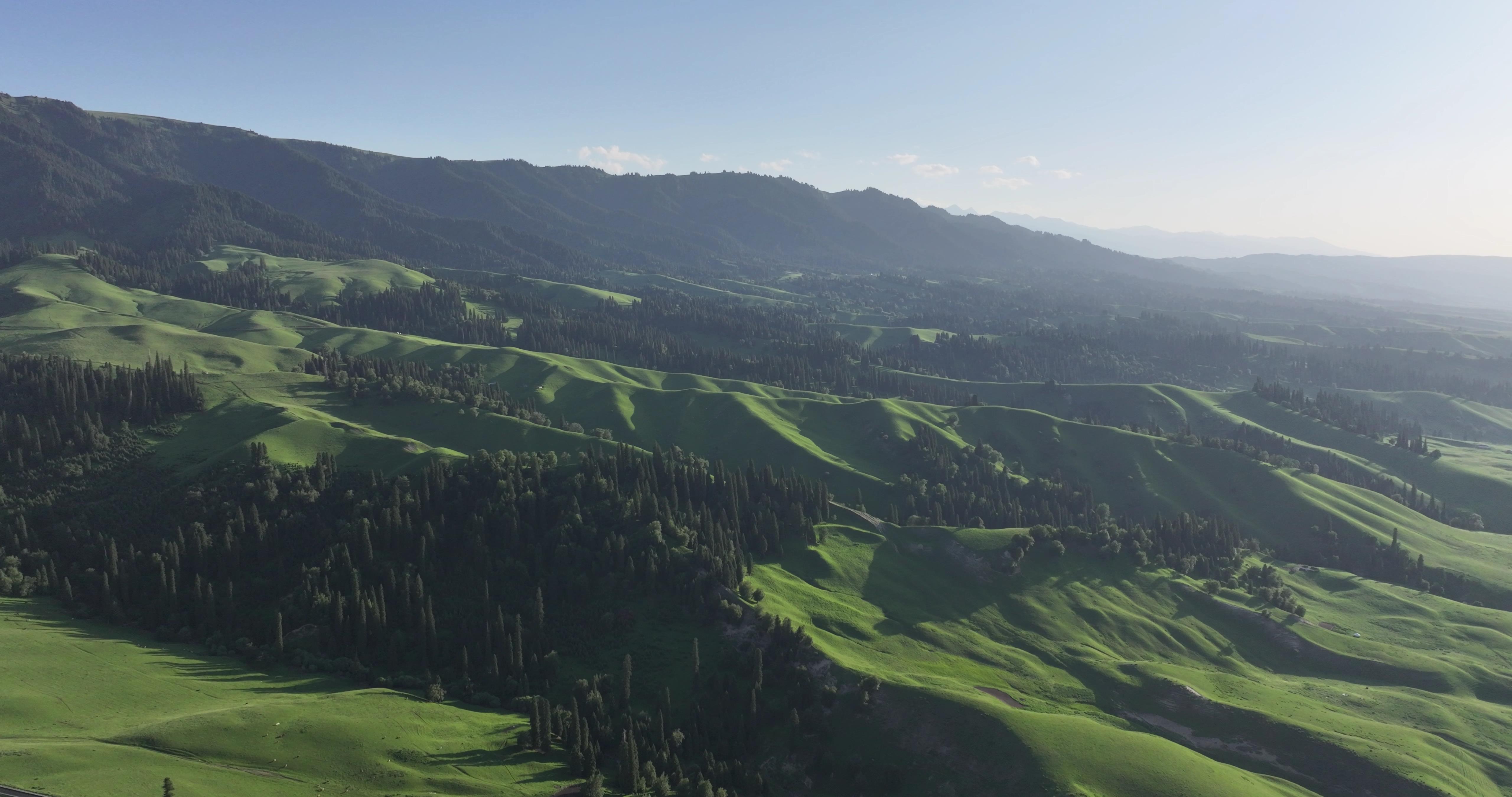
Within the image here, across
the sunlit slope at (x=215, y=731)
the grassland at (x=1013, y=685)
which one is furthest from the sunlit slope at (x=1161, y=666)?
the sunlit slope at (x=215, y=731)

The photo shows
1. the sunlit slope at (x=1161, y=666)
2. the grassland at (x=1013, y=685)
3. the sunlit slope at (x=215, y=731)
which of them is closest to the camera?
the sunlit slope at (x=215, y=731)

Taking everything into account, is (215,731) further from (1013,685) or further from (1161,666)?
(1161,666)

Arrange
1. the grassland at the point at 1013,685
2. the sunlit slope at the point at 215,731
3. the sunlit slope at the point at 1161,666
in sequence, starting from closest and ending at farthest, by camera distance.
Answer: the sunlit slope at the point at 215,731 → the grassland at the point at 1013,685 → the sunlit slope at the point at 1161,666

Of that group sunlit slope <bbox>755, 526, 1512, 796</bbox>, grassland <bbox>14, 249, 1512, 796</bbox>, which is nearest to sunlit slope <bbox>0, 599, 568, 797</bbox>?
grassland <bbox>14, 249, 1512, 796</bbox>

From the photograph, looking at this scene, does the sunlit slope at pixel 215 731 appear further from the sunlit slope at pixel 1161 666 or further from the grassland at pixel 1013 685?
the sunlit slope at pixel 1161 666

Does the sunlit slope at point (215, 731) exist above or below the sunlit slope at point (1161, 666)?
above

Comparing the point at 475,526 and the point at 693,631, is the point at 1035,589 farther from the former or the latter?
the point at 475,526

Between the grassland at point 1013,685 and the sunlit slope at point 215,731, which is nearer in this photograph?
the sunlit slope at point 215,731
